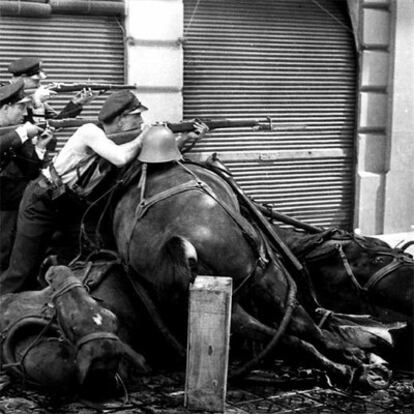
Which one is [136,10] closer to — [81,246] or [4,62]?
[4,62]

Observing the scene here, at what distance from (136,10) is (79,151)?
4.30 m

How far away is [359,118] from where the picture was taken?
12.8 m

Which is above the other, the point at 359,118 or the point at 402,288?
the point at 359,118

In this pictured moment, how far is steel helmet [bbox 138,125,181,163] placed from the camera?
6445 millimetres

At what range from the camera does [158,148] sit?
647 centimetres


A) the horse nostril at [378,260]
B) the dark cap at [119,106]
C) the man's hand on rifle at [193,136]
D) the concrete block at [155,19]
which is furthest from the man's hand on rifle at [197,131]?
the concrete block at [155,19]

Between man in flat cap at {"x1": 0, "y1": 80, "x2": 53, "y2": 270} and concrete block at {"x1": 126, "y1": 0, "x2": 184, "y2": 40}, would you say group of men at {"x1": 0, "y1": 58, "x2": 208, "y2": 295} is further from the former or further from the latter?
concrete block at {"x1": 126, "y1": 0, "x2": 184, "y2": 40}

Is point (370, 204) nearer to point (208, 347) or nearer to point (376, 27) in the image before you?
point (376, 27)

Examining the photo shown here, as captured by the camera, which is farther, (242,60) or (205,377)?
(242,60)

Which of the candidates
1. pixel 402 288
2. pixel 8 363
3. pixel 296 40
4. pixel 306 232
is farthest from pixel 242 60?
pixel 8 363

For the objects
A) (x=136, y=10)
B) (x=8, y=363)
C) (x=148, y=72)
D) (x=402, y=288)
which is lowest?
(x=8, y=363)

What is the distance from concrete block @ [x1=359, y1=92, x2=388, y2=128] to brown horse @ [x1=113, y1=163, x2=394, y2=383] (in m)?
6.82

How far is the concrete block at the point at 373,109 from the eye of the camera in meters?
12.7

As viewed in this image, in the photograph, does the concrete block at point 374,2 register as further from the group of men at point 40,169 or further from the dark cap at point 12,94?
the dark cap at point 12,94
